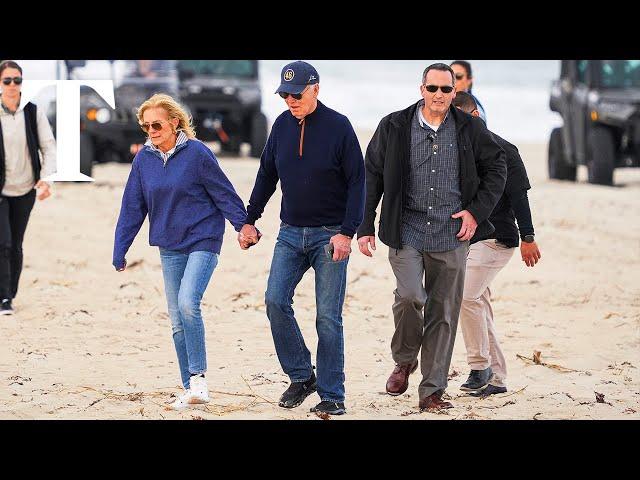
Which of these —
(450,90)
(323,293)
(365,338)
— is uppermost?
(450,90)

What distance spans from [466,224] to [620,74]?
12.4m

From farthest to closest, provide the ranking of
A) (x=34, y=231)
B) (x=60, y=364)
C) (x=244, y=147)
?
(x=244, y=147), (x=34, y=231), (x=60, y=364)

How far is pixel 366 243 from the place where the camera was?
6.90 meters

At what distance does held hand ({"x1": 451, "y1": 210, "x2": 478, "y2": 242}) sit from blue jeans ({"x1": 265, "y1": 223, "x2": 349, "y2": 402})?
582 millimetres

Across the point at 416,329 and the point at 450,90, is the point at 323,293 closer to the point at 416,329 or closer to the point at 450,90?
the point at 416,329

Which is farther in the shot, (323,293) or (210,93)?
(210,93)

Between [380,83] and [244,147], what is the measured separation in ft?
75.8

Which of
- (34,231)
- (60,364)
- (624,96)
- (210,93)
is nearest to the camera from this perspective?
(60,364)

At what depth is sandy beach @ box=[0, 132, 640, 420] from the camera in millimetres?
7375

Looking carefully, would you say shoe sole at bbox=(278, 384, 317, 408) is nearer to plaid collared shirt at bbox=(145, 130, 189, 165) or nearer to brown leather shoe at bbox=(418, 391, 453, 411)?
brown leather shoe at bbox=(418, 391, 453, 411)

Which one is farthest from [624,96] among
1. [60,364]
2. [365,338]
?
[60,364]

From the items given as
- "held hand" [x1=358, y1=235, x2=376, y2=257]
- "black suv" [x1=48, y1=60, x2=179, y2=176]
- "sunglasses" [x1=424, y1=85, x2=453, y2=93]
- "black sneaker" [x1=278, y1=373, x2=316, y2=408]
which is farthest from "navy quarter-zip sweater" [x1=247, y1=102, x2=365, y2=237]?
"black suv" [x1=48, y1=60, x2=179, y2=176]

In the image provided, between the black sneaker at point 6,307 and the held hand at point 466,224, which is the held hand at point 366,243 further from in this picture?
the black sneaker at point 6,307

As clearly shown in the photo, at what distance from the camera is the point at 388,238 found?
6930 mm
